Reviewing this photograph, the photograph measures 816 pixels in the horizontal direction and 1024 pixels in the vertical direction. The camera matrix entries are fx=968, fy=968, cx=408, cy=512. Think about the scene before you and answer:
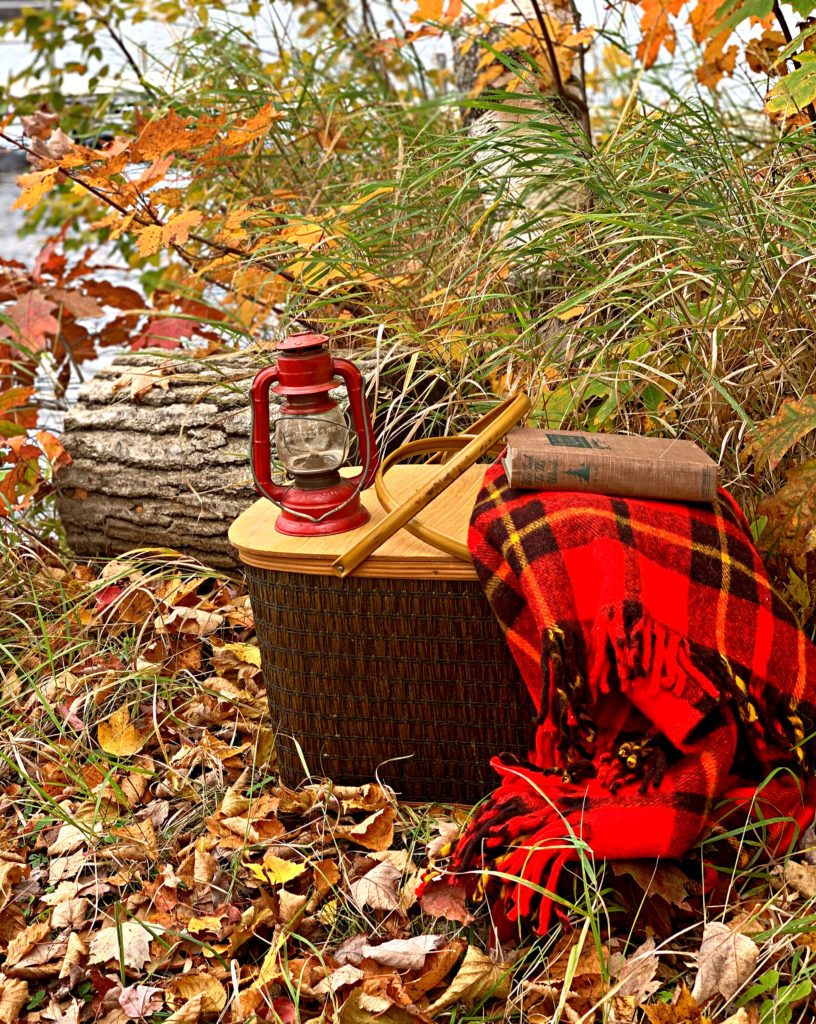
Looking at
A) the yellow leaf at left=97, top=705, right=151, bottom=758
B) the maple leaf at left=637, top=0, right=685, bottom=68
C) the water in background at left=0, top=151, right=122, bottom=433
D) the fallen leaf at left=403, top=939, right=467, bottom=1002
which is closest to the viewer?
the fallen leaf at left=403, top=939, right=467, bottom=1002

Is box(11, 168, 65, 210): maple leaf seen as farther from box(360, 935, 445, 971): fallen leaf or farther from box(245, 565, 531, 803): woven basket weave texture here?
box(360, 935, 445, 971): fallen leaf

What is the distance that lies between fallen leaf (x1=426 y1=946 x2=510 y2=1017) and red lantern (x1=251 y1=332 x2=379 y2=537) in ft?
2.65

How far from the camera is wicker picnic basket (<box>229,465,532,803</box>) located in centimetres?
180

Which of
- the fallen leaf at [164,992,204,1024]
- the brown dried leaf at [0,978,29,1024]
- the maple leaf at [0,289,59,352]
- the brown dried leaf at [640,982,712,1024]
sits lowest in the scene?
the brown dried leaf at [0,978,29,1024]

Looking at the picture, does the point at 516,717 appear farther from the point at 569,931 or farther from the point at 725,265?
the point at 725,265

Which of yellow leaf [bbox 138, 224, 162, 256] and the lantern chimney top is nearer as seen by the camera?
the lantern chimney top

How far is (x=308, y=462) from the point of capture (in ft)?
6.20

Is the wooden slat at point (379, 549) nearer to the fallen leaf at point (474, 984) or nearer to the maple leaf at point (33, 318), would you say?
the fallen leaf at point (474, 984)

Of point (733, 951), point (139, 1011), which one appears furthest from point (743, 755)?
point (139, 1011)

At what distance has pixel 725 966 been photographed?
1.45 m

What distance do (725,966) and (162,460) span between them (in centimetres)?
193

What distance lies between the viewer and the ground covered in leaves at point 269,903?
4.84 feet

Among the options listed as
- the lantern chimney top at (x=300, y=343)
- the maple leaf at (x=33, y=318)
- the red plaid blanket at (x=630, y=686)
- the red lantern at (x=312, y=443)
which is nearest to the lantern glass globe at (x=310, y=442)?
the red lantern at (x=312, y=443)

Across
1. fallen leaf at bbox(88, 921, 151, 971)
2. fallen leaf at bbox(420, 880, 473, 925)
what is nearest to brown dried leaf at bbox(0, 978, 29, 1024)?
fallen leaf at bbox(88, 921, 151, 971)
